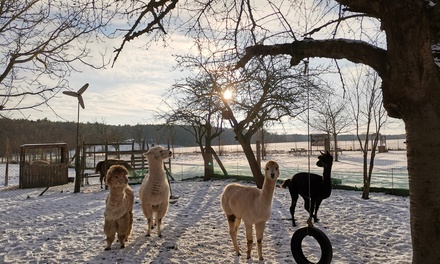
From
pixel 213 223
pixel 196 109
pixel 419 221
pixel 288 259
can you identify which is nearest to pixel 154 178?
pixel 213 223

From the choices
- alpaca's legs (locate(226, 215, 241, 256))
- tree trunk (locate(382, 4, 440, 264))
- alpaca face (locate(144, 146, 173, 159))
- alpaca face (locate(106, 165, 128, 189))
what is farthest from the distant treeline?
tree trunk (locate(382, 4, 440, 264))

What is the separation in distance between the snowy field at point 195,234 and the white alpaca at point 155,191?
430 mm

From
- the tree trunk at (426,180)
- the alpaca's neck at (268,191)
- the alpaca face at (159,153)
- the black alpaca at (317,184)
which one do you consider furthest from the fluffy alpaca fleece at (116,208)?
the tree trunk at (426,180)

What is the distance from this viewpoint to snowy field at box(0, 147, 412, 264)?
18.0 ft

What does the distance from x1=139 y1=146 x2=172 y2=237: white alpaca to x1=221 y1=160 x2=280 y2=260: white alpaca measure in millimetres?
1812

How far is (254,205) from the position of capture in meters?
5.21

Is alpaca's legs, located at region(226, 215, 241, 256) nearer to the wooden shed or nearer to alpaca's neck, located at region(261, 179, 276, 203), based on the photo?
alpaca's neck, located at region(261, 179, 276, 203)

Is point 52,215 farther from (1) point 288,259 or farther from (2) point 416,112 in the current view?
(2) point 416,112

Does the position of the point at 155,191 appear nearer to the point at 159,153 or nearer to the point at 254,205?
the point at 159,153

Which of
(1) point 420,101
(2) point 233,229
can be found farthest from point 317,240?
(1) point 420,101

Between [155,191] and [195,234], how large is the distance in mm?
1226

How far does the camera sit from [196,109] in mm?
16203

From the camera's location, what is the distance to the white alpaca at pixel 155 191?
22.4ft

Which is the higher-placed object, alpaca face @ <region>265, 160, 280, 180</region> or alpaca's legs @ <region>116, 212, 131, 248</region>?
alpaca face @ <region>265, 160, 280, 180</region>
